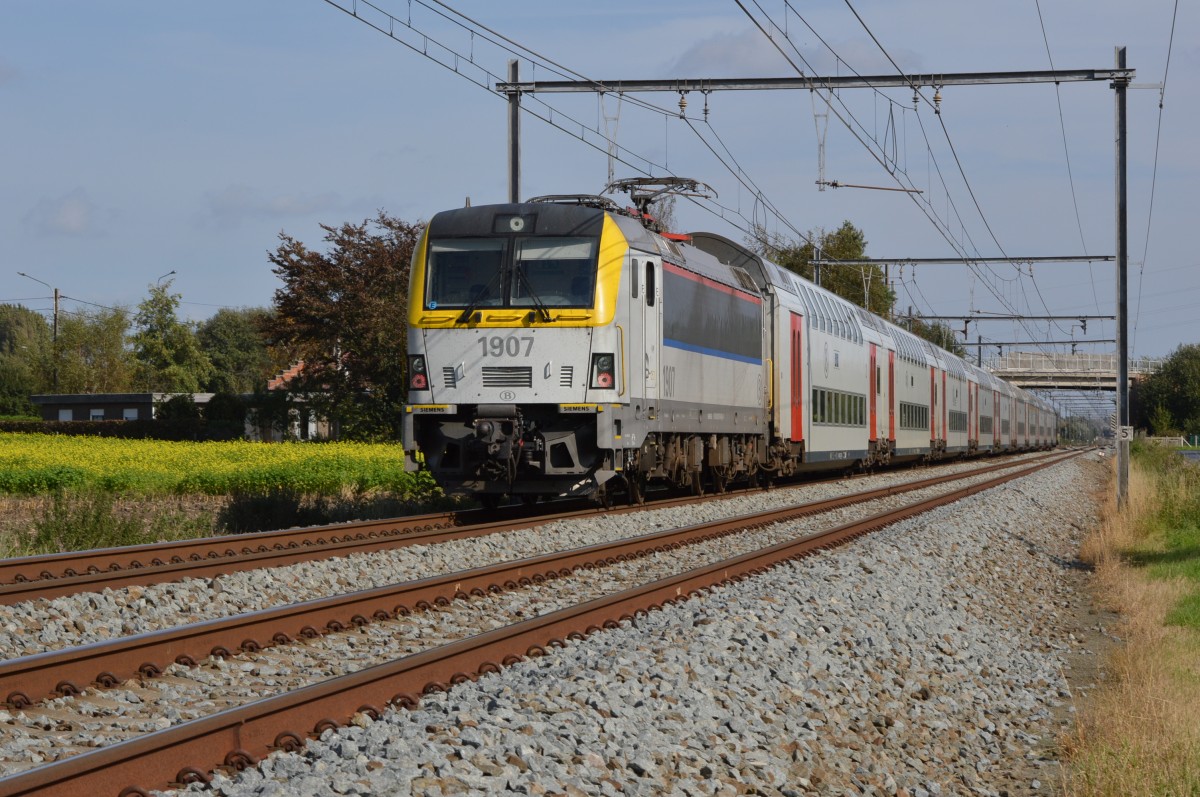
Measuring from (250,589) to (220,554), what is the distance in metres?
2.36

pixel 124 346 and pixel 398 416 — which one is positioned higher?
pixel 124 346

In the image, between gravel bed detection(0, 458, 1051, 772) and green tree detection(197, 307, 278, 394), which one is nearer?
gravel bed detection(0, 458, 1051, 772)

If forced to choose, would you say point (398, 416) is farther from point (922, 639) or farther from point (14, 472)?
point (922, 639)

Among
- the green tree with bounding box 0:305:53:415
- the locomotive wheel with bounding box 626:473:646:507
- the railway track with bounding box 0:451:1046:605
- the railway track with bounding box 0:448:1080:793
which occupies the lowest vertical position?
the railway track with bounding box 0:448:1080:793

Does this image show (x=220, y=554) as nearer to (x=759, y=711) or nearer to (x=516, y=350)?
(x=516, y=350)

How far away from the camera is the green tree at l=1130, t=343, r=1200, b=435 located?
90375mm

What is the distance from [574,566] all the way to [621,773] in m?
6.47

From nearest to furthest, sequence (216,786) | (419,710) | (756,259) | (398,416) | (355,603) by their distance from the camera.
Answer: (216,786) → (419,710) → (355,603) → (756,259) → (398,416)

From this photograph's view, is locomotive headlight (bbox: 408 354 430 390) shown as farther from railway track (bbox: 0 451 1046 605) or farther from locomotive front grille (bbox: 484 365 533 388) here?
railway track (bbox: 0 451 1046 605)

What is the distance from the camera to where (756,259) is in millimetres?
22719

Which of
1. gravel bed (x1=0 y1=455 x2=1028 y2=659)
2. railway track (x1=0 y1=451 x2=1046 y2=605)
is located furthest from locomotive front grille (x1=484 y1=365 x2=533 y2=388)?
gravel bed (x1=0 y1=455 x2=1028 y2=659)

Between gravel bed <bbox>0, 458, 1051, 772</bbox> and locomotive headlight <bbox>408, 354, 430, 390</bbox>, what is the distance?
4353 mm

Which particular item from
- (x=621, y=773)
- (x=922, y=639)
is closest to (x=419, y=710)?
(x=621, y=773)

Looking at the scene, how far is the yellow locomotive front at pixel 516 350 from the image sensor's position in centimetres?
1502
